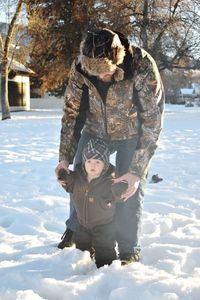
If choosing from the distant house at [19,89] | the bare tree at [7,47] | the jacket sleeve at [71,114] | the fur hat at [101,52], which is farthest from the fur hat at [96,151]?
the distant house at [19,89]

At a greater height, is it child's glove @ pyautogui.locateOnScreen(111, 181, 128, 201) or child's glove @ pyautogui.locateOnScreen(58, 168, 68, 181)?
child's glove @ pyautogui.locateOnScreen(58, 168, 68, 181)

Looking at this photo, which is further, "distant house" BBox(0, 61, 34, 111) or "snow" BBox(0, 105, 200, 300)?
"distant house" BBox(0, 61, 34, 111)

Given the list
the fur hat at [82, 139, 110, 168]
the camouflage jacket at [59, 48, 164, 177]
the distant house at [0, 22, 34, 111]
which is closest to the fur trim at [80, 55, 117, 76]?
the camouflage jacket at [59, 48, 164, 177]

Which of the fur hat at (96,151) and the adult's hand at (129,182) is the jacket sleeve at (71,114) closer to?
the fur hat at (96,151)

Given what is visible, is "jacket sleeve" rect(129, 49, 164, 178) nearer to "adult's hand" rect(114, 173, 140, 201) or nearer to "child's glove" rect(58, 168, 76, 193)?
"adult's hand" rect(114, 173, 140, 201)

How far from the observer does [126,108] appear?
3.35m

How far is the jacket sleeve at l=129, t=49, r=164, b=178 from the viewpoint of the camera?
319 cm

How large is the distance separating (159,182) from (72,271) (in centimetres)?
372

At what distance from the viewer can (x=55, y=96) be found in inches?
1626

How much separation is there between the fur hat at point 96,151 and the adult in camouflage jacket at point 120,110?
0.14 meters

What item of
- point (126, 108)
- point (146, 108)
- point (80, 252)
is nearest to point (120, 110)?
point (126, 108)

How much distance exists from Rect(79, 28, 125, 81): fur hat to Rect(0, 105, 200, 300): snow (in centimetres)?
135

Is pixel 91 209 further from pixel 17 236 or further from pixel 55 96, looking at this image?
pixel 55 96

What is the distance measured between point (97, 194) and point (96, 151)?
0.30 metres
